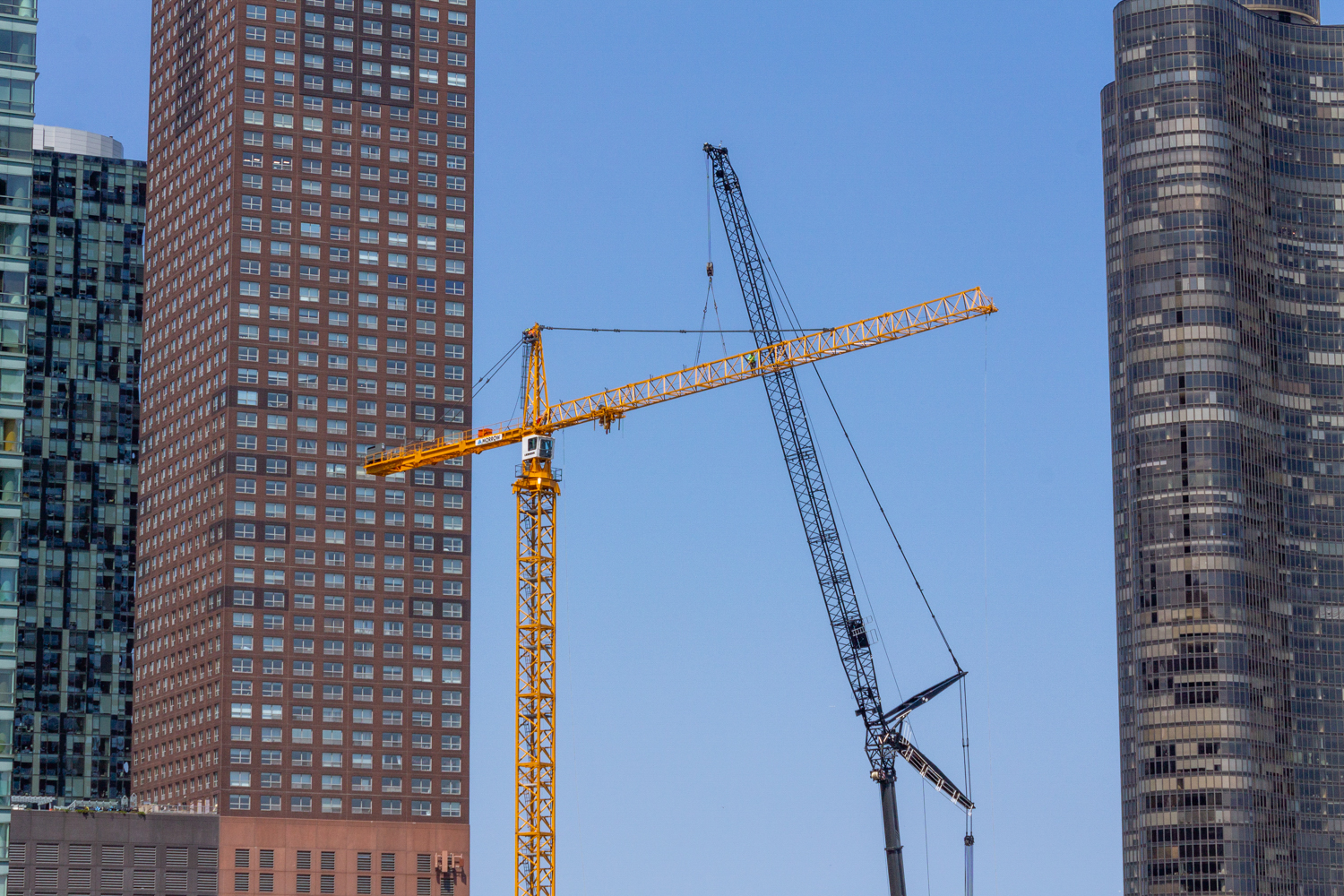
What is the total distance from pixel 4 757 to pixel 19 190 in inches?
1202

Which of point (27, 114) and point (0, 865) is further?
point (27, 114)

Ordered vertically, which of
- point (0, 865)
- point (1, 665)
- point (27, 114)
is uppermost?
point (27, 114)

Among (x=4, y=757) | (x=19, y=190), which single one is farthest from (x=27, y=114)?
(x=4, y=757)

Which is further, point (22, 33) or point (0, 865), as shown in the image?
point (22, 33)

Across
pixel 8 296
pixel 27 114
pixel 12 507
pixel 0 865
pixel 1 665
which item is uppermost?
pixel 27 114

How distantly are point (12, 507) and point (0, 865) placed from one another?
1885cm

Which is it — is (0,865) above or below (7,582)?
below

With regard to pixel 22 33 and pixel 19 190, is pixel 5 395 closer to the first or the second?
pixel 19 190

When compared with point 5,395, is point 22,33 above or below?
above

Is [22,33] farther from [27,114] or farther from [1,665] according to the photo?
[1,665]

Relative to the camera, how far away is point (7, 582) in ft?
390

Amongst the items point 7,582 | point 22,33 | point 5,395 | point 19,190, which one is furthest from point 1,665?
point 22,33

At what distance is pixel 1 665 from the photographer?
118 meters

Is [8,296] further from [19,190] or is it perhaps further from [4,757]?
[4,757]
